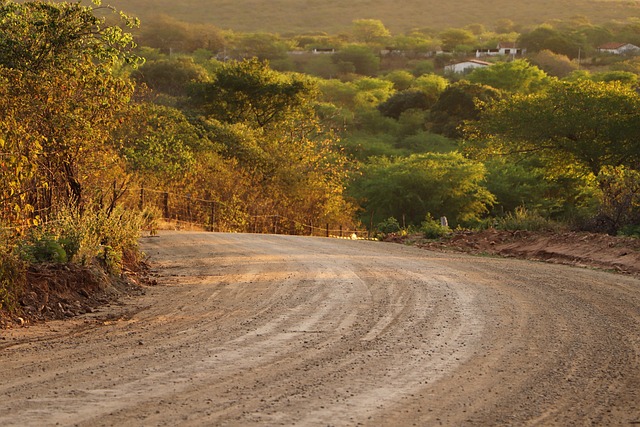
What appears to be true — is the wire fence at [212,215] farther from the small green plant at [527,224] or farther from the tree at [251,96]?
the tree at [251,96]

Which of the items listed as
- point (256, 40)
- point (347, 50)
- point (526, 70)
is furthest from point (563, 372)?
point (256, 40)

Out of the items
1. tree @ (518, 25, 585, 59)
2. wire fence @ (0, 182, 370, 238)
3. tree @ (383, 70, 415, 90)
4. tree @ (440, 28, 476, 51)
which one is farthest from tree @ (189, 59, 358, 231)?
tree @ (440, 28, 476, 51)

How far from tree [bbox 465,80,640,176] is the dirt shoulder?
46.8 feet

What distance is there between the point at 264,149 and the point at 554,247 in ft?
86.0

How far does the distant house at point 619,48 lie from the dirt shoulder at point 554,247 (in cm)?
11983

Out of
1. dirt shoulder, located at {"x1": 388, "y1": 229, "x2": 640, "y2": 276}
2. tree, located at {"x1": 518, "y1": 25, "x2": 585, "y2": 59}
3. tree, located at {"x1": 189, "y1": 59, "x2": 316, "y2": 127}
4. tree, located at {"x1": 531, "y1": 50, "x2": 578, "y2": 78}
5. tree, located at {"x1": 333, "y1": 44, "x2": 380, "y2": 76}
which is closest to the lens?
dirt shoulder, located at {"x1": 388, "y1": 229, "x2": 640, "y2": 276}

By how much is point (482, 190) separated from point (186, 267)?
34945 millimetres

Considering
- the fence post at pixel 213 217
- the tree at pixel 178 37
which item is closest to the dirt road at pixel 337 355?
the fence post at pixel 213 217

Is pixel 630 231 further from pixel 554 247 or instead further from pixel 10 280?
pixel 10 280

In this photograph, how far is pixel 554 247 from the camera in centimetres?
2102

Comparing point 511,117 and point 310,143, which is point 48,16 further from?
point 310,143

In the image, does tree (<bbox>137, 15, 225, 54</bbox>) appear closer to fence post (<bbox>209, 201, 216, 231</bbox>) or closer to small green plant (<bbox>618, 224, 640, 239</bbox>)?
fence post (<bbox>209, 201, 216, 231</bbox>)

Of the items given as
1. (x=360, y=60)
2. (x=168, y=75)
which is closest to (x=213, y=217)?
(x=168, y=75)

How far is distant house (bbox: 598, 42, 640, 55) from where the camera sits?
13650cm
